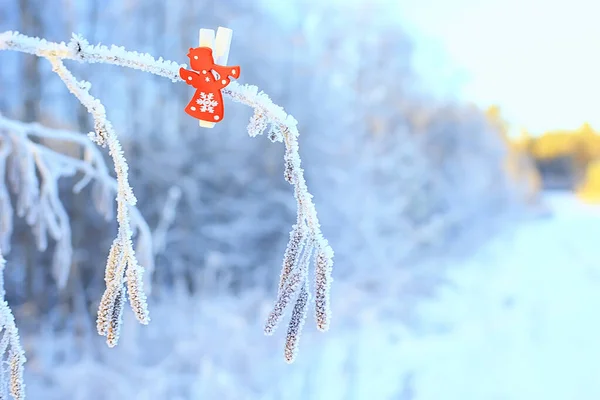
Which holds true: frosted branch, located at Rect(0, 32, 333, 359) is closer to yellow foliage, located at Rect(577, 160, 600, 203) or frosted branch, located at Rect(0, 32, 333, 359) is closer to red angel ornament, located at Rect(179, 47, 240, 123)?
red angel ornament, located at Rect(179, 47, 240, 123)

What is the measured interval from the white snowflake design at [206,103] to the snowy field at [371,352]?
1.19 metres

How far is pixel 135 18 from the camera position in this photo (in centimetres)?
224

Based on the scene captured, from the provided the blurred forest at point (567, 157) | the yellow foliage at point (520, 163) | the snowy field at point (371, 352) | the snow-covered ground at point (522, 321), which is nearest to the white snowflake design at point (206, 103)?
the snowy field at point (371, 352)

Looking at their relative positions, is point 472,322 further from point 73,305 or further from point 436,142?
point 73,305

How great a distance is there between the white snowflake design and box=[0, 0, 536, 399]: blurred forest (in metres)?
1.19

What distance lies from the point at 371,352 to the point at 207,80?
5.11 feet

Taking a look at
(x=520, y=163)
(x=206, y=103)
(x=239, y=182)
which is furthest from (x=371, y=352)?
(x=520, y=163)

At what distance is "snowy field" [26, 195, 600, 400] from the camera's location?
1607 mm

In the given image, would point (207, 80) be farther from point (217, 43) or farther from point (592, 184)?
point (592, 184)

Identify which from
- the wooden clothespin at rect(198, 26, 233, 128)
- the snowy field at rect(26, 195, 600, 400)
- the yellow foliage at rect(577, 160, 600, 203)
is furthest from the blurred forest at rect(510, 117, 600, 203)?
the wooden clothespin at rect(198, 26, 233, 128)

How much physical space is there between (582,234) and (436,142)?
89cm

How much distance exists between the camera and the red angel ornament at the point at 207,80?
502 millimetres

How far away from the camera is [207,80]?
1.66ft

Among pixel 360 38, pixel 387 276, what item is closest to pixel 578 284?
pixel 387 276
